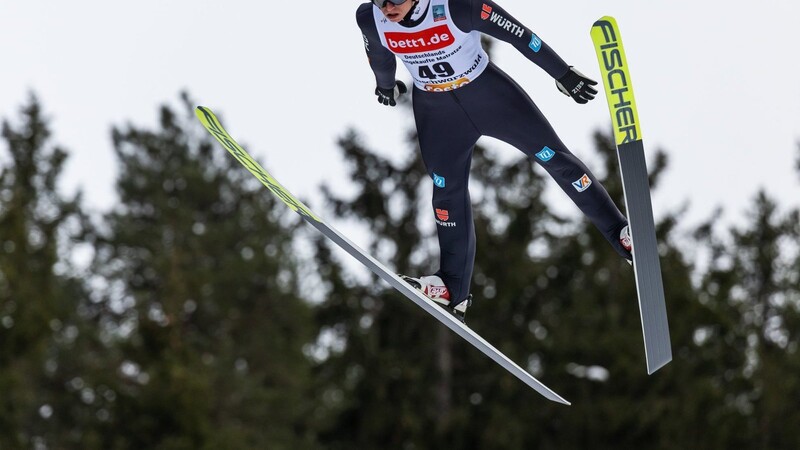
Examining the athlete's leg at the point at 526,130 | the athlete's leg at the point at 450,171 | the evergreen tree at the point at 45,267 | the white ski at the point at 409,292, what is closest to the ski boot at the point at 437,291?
the athlete's leg at the point at 450,171

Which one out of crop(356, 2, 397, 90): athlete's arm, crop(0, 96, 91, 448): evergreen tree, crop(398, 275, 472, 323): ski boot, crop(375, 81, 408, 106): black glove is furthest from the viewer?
crop(0, 96, 91, 448): evergreen tree

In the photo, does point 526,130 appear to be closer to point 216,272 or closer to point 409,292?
point 409,292

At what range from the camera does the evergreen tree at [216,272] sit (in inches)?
928

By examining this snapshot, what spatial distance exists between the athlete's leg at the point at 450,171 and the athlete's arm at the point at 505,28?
0.44m

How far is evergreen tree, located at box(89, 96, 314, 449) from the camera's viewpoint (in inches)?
928

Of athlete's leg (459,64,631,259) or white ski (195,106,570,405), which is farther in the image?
white ski (195,106,570,405)

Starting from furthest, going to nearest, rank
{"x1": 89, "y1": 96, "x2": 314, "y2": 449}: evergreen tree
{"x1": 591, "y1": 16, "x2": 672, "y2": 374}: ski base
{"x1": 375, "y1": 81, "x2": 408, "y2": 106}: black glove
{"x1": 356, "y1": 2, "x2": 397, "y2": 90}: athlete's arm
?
{"x1": 89, "y1": 96, "x2": 314, "y2": 449}: evergreen tree
{"x1": 375, "y1": 81, "x2": 408, "y2": 106}: black glove
{"x1": 356, "y1": 2, "x2": 397, "y2": 90}: athlete's arm
{"x1": 591, "y1": 16, "x2": 672, "y2": 374}: ski base

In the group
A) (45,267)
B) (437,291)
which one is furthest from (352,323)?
(437,291)

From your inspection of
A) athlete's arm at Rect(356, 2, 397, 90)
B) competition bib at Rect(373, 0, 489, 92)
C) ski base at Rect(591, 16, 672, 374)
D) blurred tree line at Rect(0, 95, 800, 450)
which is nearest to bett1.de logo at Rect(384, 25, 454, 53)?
competition bib at Rect(373, 0, 489, 92)

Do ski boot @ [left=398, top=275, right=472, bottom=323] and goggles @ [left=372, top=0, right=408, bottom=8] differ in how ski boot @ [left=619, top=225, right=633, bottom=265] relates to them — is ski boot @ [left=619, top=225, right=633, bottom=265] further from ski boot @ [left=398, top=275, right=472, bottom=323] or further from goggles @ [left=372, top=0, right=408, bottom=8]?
goggles @ [left=372, top=0, right=408, bottom=8]

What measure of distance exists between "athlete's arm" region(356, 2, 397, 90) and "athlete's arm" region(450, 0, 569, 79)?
455mm

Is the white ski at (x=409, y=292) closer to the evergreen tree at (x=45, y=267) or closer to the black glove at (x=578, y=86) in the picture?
the black glove at (x=578, y=86)

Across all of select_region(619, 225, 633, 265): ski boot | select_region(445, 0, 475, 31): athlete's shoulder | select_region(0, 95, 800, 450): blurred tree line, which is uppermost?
select_region(445, 0, 475, 31): athlete's shoulder

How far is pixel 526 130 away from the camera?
566cm
